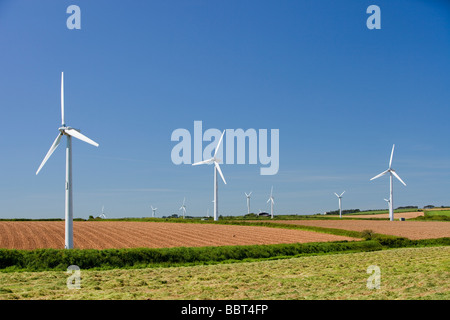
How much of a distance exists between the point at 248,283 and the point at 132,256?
1372 cm

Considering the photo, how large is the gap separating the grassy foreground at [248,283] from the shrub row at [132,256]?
2713 mm

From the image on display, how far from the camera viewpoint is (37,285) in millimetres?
22688

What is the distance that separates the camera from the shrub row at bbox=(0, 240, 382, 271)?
30.7 metres

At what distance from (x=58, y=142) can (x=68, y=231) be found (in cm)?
996

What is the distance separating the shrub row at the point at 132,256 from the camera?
1208 inches

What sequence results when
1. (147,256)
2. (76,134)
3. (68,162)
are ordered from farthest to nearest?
(76,134) < (68,162) < (147,256)

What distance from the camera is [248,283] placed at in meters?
23.3

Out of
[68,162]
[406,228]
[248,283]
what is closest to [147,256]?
[68,162]

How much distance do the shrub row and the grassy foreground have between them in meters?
2.71

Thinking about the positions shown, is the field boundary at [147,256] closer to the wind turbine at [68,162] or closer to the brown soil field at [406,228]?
the wind turbine at [68,162]

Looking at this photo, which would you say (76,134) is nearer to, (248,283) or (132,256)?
(132,256)

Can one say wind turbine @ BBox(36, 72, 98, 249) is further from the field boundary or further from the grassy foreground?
the grassy foreground

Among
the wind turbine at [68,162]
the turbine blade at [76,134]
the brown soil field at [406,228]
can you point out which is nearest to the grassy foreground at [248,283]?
the wind turbine at [68,162]
